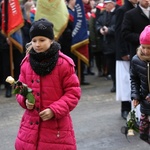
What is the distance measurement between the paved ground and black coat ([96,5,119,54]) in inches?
38.5

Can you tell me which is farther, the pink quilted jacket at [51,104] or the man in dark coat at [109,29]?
the man in dark coat at [109,29]

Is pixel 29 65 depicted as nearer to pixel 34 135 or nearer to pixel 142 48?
pixel 34 135

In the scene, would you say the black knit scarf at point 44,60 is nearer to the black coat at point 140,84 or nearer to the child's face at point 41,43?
the child's face at point 41,43

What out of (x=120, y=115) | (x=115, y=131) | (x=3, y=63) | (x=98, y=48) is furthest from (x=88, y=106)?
(x=98, y=48)

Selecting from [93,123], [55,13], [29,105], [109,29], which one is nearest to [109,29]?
[109,29]

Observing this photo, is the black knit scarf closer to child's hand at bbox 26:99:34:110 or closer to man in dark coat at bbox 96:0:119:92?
child's hand at bbox 26:99:34:110

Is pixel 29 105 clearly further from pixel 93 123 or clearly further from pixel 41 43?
pixel 93 123

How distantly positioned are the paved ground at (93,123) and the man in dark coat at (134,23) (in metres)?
1.27

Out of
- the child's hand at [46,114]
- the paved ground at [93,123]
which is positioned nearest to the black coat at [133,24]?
the paved ground at [93,123]

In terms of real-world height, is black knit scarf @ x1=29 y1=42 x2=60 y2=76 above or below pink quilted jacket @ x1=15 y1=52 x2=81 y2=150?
above

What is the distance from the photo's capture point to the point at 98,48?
12234 mm

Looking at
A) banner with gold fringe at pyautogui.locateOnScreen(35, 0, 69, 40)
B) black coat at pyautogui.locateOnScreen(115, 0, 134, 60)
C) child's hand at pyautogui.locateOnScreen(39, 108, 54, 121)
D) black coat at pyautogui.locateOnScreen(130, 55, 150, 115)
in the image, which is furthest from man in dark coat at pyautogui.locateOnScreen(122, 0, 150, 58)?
banner with gold fringe at pyautogui.locateOnScreen(35, 0, 69, 40)

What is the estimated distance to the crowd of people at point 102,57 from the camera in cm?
402

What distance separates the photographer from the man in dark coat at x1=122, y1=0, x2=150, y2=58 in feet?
22.0
